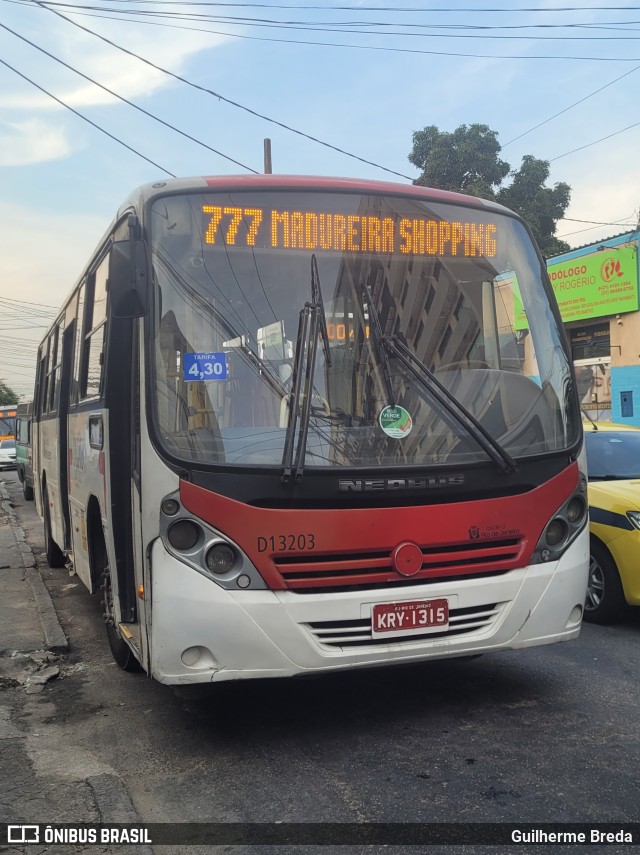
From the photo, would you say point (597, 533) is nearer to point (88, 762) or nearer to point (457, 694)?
point (457, 694)

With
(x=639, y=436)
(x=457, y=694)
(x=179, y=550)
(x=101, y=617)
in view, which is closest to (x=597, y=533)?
(x=639, y=436)

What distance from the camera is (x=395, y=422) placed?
4.18m

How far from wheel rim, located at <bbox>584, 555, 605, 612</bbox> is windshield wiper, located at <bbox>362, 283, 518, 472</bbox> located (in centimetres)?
274

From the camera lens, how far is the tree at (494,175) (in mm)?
31266

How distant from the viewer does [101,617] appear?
25.2 feet

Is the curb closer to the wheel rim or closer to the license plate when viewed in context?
the license plate

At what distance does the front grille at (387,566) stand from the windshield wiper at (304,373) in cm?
44

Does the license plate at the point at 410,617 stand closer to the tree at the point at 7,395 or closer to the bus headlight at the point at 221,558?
the bus headlight at the point at 221,558

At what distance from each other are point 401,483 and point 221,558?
95 cm

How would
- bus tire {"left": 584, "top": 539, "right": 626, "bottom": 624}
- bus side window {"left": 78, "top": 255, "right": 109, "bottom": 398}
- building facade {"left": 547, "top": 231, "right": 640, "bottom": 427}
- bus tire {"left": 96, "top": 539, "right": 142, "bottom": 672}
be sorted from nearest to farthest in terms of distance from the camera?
bus side window {"left": 78, "top": 255, "right": 109, "bottom": 398}
bus tire {"left": 96, "top": 539, "right": 142, "bottom": 672}
bus tire {"left": 584, "top": 539, "right": 626, "bottom": 624}
building facade {"left": 547, "top": 231, "right": 640, "bottom": 427}

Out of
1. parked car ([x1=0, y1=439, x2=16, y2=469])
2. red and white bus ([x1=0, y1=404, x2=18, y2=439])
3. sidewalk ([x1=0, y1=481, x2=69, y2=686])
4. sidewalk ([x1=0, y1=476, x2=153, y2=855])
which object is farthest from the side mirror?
red and white bus ([x1=0, y1=404, x2=18, y2=439])

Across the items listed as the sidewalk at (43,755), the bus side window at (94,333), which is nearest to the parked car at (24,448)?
the sidewalk at (43,755)

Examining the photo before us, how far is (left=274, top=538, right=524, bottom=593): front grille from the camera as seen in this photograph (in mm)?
3967

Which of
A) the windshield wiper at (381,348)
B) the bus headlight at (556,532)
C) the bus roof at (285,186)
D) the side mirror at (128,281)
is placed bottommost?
the bus headlight at (556,532)
